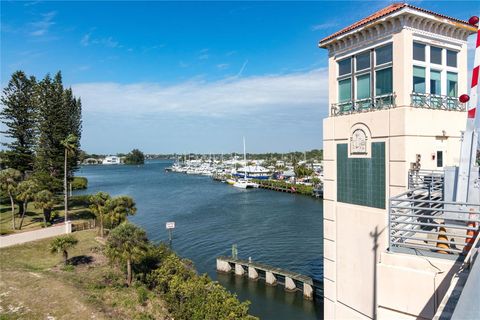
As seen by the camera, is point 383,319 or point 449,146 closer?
point 383,319

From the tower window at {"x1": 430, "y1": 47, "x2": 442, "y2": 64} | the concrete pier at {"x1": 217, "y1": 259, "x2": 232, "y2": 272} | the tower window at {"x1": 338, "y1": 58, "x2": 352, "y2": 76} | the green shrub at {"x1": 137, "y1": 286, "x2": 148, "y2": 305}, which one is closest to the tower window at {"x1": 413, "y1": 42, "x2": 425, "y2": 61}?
the tower window at {"x1": 430, "y1": 47, "x2": 442, "y2": 64}

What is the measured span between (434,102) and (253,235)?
3122 centimetres

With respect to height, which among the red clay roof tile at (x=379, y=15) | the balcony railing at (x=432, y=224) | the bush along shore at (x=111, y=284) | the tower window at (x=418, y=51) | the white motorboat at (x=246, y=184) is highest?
the red clay roof tile at (x=379, y=15)

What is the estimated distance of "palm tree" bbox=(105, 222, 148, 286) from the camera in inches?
706

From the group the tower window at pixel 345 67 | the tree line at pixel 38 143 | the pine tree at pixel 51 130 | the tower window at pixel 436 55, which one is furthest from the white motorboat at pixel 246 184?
the tower window at pixel 436 55

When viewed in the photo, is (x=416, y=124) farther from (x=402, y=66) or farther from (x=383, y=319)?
(x=383, y=319)

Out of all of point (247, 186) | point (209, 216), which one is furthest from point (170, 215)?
point (247, 186)

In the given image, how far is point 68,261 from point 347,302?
59.2ft

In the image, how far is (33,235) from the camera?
79.5 feet

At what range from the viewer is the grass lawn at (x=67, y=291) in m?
14.3

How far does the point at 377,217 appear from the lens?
9320 mm

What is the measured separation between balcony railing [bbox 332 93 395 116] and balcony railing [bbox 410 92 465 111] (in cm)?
60

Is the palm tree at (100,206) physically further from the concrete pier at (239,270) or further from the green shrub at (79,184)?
the green shrub at (79,184)

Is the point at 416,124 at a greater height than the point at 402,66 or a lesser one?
lesser
